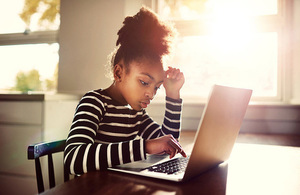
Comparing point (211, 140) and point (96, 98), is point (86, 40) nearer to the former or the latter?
point (96, 98)

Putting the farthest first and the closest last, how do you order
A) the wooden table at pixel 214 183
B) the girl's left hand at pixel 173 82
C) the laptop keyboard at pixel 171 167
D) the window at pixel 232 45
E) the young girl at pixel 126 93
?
the window at pixel 232 45, the girl's left hand at pixel 173 82, the young girl at pixel 126 93, the laptop keyboard at pixel 171 167, the wooden table at pixel 214 183

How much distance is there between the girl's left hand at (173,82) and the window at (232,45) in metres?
0.91

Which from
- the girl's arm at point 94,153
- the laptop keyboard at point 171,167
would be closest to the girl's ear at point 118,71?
the girl's arm at point 94,153

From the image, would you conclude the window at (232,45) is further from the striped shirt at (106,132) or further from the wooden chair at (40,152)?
the wooden chair at (40,152)

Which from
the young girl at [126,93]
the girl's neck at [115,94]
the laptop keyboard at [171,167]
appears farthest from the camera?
the girl's neck at [115,94]

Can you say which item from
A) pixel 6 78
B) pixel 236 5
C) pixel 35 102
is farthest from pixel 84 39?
pixel 236 5

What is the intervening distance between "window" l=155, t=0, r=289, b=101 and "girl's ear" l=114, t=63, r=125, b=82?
1172 mm

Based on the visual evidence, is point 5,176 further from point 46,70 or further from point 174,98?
point 174,98

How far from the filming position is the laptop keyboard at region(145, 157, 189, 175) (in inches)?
26.6

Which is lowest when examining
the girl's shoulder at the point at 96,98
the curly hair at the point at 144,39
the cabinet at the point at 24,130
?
the cabinet at the point at 24,130

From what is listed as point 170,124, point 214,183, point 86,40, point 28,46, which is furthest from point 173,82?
point 28,46

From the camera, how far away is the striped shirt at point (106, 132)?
720 millimetres

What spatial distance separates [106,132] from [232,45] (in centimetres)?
139

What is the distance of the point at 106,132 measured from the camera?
0.99m
